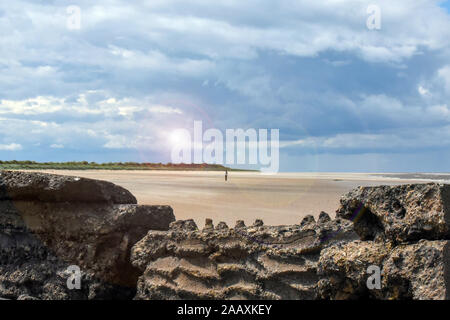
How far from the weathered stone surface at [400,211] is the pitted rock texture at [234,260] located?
0.27 metres

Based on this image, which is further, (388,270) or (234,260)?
(234,260)

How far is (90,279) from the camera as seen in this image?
490 centimetres

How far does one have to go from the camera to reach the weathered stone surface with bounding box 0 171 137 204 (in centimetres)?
489

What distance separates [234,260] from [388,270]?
1419mm

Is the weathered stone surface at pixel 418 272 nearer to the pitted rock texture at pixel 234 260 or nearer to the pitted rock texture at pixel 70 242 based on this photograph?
the pitted rock texture at pixel 234 260

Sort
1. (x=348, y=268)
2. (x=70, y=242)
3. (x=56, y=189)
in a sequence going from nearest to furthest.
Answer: (x=348, y=268)
(x=56, y=189)
(x=70, y=242)

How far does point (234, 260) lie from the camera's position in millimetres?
4164

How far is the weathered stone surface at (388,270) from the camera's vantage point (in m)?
3.02

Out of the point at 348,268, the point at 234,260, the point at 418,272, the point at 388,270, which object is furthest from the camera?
the point at 234,260

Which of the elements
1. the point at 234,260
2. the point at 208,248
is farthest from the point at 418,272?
the point at 208,248

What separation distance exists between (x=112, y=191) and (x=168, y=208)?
678mm

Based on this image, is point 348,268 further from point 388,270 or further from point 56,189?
point 56,189
